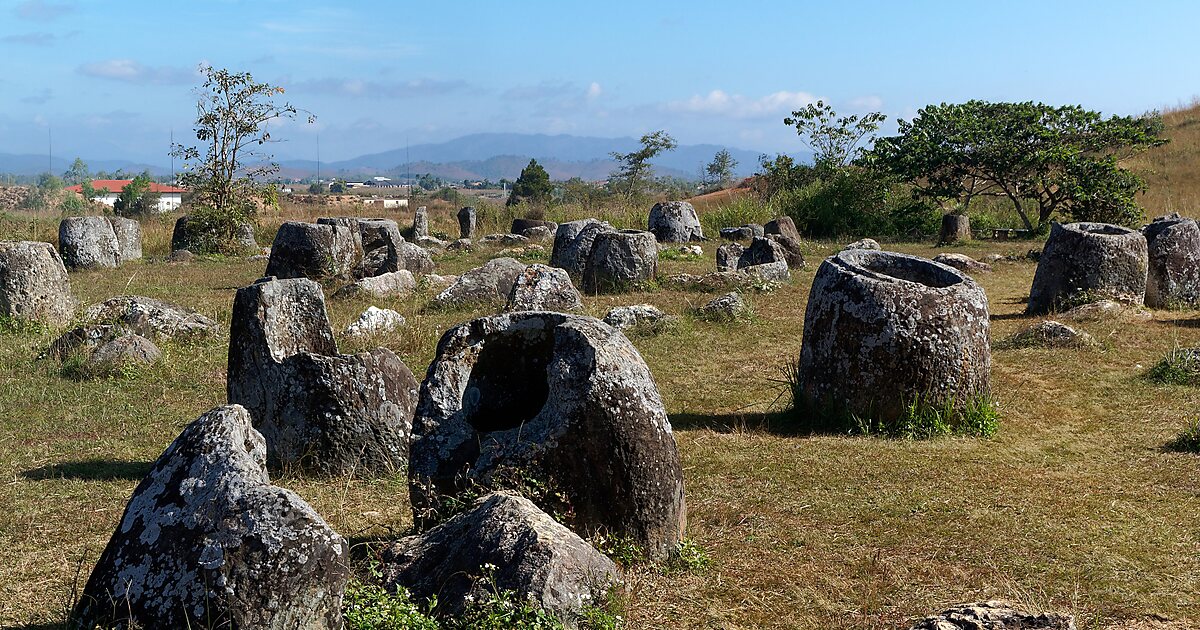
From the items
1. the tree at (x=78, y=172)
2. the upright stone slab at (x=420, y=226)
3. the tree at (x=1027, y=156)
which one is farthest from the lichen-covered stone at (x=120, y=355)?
the tree at (x=78, y=172)

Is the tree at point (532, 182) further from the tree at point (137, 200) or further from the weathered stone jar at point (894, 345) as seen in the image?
the weathered stone jar at point (894, 345)

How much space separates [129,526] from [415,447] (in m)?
1.99

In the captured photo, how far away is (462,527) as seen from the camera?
529 centimetres

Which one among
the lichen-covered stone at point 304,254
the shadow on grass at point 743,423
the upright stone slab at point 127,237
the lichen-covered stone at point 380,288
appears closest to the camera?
the shadow on grass at point 743,423

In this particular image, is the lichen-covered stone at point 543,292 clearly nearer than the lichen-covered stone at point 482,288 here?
Yes

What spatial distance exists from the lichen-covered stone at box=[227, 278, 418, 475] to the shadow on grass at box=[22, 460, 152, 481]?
3.02 feet

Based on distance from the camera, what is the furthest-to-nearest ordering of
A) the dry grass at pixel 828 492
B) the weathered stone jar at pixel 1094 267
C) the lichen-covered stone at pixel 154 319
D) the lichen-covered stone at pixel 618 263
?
the lichen-covered stone at pixel 618 263 < the weathered stone jar at pixel 1094 267 < the lichen-covered stone at pixel 154 319 < the dry grass at pixel 828 492

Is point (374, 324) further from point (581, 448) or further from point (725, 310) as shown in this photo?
point (581, 448)

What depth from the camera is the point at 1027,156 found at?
2786 centimetres

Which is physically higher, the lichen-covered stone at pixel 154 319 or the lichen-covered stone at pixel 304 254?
the lichen-covered stone at pixel 304 254

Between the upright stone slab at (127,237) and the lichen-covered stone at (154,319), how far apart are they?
10.9m

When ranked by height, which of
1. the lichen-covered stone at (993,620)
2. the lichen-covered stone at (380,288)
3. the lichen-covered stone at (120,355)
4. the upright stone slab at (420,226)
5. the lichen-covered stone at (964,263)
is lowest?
the lichen-covered stone at (120,355)

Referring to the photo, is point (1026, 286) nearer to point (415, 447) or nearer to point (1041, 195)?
point (1041, 195)

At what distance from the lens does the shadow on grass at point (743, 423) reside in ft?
30.3
